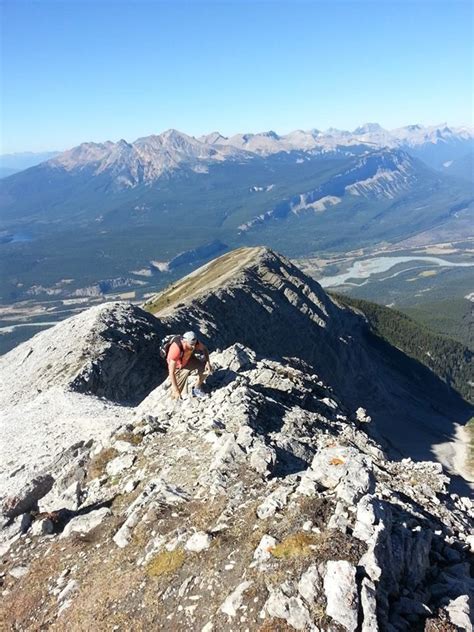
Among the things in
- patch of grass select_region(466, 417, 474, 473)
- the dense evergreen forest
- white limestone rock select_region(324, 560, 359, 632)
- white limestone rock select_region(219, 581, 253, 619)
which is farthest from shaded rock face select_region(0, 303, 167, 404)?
the dense evergreen forest

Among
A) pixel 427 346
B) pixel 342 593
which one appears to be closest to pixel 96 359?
pixel 342 593

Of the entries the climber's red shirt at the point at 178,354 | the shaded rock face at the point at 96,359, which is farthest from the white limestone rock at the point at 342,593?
the shaded rock face at the point at 96,359

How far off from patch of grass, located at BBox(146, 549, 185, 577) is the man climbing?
452 inches

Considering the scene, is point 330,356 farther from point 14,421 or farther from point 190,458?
point 190,458

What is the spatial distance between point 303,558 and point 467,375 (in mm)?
179983

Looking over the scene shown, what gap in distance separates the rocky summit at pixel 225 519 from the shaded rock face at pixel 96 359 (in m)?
3.44

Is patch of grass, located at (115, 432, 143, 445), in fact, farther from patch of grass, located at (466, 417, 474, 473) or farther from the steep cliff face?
patch of grass, located at (466, 417, 474, 473)

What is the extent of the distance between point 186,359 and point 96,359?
19.6 meters

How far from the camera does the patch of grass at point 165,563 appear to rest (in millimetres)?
15133

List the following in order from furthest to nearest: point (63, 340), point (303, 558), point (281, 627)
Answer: point (63, 340), point (303, 558), point (281, 627)

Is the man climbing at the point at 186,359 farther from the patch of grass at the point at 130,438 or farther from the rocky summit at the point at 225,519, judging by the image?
the patch of grass at the point at 130,438

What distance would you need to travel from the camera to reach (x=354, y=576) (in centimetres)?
1307

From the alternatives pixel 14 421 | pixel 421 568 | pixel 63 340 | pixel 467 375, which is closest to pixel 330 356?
pixel 63 340

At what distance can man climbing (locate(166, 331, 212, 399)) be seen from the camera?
26.5m
